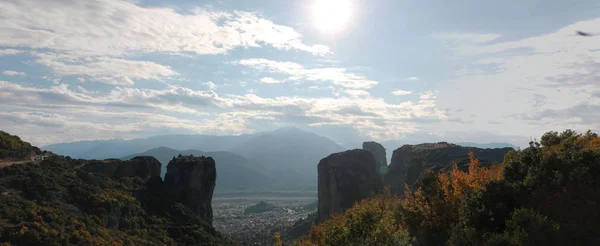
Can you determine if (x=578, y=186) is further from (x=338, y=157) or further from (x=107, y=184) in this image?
(x=338, y=157)

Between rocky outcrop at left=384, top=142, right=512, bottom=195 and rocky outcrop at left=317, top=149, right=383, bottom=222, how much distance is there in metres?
13.0

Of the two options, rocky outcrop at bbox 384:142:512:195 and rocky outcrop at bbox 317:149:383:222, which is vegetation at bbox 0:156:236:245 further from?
rocky outcrop at bbox 384:142:512:195

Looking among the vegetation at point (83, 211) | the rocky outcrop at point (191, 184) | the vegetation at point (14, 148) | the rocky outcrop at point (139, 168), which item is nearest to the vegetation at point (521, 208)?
the vegetation at point (83, 211)

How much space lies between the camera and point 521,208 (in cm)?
2753

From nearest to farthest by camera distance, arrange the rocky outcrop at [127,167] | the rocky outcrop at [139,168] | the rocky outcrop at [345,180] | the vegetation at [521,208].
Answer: the vegetation at [521,208]
the rocky outcrop at [127,167]
the rocky outcrop at [139,168]
the rocky outcrop at [345,180]

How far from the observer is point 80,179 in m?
72.8

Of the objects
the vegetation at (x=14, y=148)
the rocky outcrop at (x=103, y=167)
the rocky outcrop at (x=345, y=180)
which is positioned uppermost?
the vegetation at (x=14, y=148)

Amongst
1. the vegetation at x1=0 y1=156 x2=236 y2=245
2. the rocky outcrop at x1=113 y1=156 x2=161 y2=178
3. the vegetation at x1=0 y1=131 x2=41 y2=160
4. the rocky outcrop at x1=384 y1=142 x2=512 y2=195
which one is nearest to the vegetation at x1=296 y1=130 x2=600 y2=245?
the vegetation at x1=0 y1=156 x2=236 y2=245

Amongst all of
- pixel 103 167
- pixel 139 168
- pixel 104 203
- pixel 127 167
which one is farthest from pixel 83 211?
pixel 139 168

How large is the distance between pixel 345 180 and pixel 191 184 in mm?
55705

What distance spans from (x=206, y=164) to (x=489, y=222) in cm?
9149

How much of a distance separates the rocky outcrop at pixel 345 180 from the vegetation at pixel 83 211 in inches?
2139

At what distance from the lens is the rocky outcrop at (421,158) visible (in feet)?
419

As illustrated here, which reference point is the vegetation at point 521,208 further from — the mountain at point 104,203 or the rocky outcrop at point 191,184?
the rocky outcrop at point 191,184
